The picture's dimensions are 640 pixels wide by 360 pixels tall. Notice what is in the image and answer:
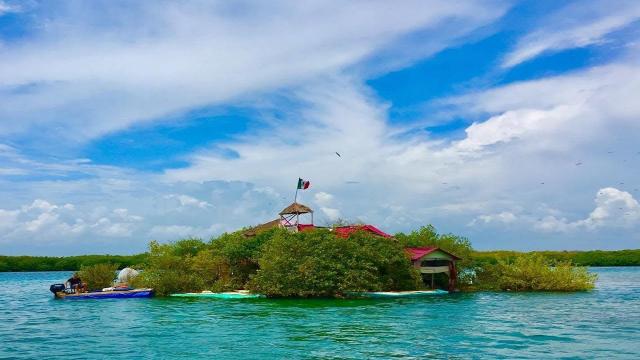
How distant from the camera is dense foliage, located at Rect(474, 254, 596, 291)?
49.5 metres

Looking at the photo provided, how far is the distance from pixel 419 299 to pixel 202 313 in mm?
16596

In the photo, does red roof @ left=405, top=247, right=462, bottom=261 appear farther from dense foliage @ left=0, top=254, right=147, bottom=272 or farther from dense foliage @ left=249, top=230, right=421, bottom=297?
dense foliage @ left=0, top=254, right=147, bottom=272

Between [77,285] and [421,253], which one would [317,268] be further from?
[77,285]

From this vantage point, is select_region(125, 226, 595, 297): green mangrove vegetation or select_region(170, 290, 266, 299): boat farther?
select_region(170, 290, 266, 299): boat

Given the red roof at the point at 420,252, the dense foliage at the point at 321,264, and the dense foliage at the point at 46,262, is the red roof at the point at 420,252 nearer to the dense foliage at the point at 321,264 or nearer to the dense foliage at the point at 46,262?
the dense foliage at the point at 321,264

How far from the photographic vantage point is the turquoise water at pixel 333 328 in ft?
77.2

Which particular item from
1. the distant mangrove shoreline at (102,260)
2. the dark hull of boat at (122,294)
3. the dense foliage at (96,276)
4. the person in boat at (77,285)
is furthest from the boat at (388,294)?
the distant mangrove shoreline at (102,260)

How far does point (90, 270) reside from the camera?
53.2 metres

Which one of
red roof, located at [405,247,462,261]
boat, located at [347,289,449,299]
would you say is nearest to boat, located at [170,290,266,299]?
boat, located at [347,289,449,299]

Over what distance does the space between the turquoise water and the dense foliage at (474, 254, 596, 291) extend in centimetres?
448

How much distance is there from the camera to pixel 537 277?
50.0 meters

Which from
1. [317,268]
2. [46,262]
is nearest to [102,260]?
[46,262]

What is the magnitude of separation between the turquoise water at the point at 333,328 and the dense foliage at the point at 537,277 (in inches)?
176

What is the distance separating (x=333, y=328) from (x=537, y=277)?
Result: 28.0m
